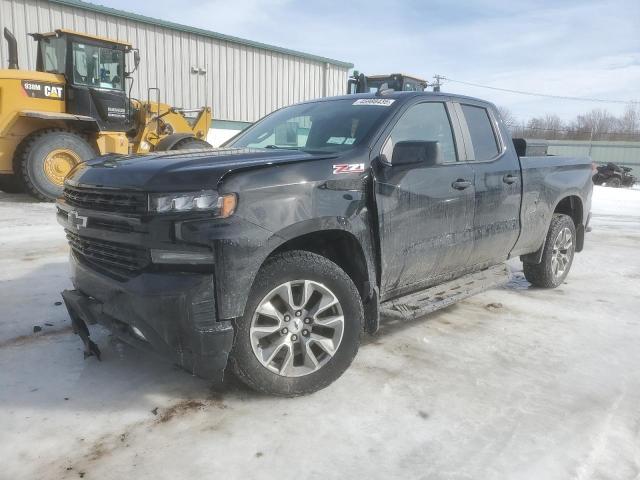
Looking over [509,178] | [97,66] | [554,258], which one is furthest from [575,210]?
[97,66]

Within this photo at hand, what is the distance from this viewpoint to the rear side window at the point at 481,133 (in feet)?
14.3

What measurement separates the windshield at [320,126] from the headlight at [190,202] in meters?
1.02

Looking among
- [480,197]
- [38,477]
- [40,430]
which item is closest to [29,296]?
[40,430]

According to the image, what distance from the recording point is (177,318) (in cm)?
253

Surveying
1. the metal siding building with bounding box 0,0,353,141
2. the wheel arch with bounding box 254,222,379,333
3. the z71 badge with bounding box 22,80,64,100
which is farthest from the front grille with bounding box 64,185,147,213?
the metal siding building with bounding box 0,0,353,141

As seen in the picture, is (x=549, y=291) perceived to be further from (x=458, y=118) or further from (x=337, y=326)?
(x=337, y=326)

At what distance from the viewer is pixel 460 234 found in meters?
3.99

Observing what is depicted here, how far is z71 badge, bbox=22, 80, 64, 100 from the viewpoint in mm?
9922

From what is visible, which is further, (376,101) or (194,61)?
(194,61)

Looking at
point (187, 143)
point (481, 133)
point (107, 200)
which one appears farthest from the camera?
point (187, 143)

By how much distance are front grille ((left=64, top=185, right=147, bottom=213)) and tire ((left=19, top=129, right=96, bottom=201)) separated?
7.59 m

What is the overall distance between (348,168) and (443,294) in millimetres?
1409

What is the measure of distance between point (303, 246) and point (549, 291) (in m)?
3.47

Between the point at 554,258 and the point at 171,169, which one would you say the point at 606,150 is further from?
the point at 171,169
